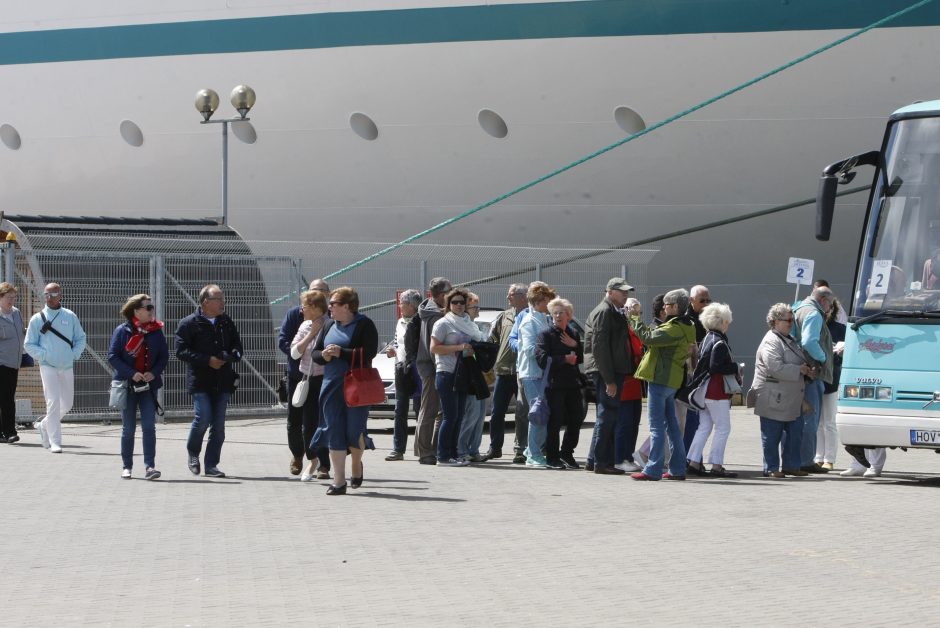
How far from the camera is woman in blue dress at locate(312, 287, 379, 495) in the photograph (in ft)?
32.3

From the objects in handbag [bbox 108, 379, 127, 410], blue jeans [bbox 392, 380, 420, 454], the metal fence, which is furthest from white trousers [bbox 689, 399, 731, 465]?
the metal fence

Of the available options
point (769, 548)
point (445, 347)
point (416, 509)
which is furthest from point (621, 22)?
point (769, 548)

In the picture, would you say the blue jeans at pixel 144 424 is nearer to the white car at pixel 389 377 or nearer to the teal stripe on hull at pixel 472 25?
the white car at pixel 389 377

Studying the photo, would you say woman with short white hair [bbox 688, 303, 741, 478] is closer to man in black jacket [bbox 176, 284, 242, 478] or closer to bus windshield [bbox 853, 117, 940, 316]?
bus windshield [bbox 853, 117, 940, 316]

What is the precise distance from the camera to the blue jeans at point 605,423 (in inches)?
445

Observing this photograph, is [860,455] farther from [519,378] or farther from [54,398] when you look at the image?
[54,398]

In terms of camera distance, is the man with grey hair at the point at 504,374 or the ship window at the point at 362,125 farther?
the ship window at the point at 362,125

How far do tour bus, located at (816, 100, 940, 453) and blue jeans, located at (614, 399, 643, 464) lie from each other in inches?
61.5

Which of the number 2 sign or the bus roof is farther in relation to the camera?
the number 2 sign

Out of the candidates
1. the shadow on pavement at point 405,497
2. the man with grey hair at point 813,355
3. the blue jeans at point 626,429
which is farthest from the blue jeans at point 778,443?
the shadow on pavement at point 405,497

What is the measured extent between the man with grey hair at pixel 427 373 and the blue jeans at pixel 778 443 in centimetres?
262

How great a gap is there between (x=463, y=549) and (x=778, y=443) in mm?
4418

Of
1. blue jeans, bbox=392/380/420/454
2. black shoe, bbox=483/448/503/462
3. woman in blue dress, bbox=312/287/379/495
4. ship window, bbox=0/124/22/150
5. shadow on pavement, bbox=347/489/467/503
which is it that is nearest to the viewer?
shadow on pavement, bbox=347/489/467/503

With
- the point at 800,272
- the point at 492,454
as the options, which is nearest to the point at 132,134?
the point at 800,272
